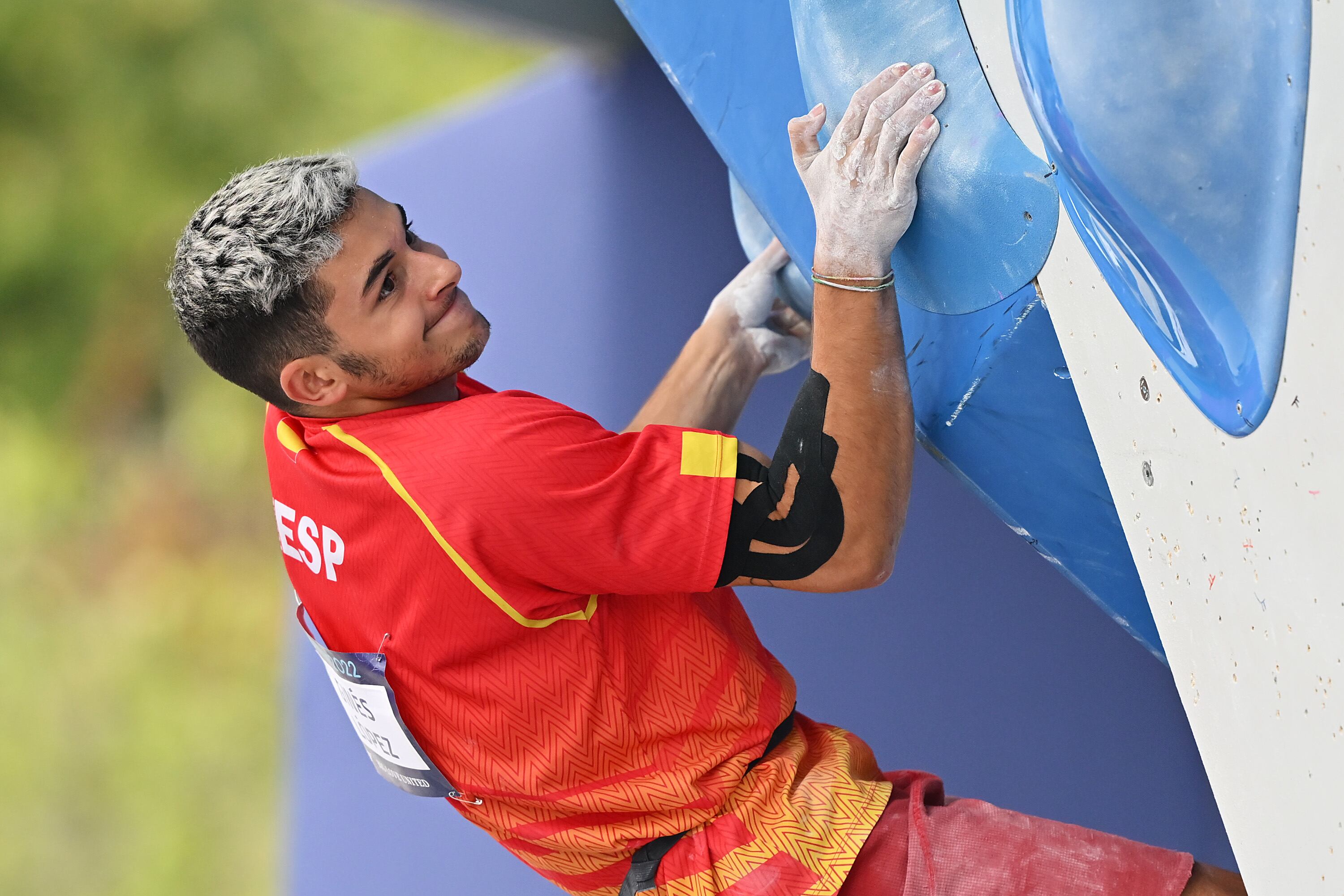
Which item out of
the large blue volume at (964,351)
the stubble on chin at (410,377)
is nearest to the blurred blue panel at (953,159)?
the large blue volume at (964,351)

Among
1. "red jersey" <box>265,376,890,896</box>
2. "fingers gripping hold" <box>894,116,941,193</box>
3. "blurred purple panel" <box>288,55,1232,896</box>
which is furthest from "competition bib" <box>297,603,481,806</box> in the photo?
"blurred purple panel" <box>288,55,1232,896</box>

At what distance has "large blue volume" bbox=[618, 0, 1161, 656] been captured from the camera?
1067 millimetres

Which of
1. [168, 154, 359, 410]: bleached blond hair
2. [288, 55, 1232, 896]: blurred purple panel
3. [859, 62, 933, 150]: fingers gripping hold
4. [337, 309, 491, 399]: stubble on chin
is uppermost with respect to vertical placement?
[168, 154, 359, 410]: bleached blond hair

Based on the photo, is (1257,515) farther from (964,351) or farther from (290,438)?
(290,438)

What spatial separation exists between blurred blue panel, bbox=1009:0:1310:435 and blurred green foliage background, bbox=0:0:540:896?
5.80m

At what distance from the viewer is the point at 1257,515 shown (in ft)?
2.47

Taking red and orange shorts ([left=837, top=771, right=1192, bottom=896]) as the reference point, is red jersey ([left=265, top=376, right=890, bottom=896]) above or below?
above

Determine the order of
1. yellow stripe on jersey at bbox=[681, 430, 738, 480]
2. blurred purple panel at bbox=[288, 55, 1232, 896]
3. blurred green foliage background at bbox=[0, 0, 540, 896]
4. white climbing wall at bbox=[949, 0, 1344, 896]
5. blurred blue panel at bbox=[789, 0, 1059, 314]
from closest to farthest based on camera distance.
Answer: white climbing wall at bbox=[949, 0, 1344, 896] < blurred blue panel at bbox=[789, 0, 1059, 314] < yellow stripe on jersey at bbox=[681, 430, 738, 480] < blurred purple panel at bbox=[288, 55, 1232, 896] < blurred green foliage background at bbox=[0, 0, 540, 896]

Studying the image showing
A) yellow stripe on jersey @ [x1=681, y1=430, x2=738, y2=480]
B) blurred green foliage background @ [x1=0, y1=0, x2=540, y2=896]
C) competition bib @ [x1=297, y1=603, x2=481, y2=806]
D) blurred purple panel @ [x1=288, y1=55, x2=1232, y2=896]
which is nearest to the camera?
yellow stripe on jersey @ [x1=681, y1=430, x2=738, y2=480]

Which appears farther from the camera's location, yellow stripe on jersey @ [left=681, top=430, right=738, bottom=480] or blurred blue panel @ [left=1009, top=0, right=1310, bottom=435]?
yellow stripe on jersey @ [left=681, top=430, right=738, bottom=480]

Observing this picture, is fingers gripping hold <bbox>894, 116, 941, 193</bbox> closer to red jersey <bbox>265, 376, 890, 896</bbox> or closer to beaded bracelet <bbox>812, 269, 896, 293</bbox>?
beaded bracelet <bbox>812, 269, 896, 293</bbox>

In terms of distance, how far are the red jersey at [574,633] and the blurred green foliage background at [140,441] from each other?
512 centimetres

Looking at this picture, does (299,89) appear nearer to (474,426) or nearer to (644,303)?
(644,303)

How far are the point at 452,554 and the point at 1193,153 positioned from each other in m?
0.68
